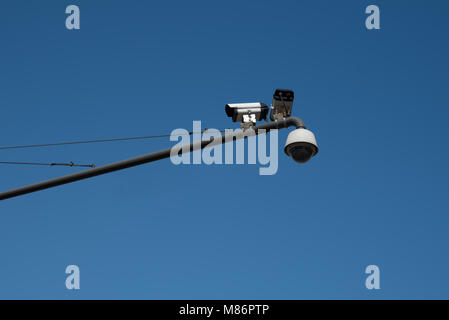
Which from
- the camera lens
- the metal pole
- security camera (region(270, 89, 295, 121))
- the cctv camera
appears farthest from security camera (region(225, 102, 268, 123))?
the camera lens

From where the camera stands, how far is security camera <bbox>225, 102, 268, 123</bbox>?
5.75 meters

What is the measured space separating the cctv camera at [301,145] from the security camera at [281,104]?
0.56 metres

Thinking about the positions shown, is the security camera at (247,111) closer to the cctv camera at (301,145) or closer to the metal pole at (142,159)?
the metal pole at (142,159)

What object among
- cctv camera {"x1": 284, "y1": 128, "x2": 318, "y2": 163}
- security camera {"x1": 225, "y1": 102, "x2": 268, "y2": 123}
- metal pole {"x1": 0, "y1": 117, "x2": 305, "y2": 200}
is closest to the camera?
cctv camera {"x1": 284, "y1": 128, "x2": 318, "y2": 163}

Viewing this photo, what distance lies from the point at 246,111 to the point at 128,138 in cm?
276

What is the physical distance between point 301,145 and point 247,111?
937 millimetres

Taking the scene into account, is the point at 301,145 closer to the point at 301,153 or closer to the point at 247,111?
the point at 301,153

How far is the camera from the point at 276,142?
18.3 feet

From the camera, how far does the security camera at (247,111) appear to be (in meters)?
5.75

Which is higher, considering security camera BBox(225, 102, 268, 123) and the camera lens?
security camera BBox(225, 102, 268, 123)

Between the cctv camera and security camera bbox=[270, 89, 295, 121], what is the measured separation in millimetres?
564

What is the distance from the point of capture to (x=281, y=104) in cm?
581

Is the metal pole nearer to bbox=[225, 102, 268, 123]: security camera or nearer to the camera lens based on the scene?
bbox=[225, 102, 268, 123]: security camera
